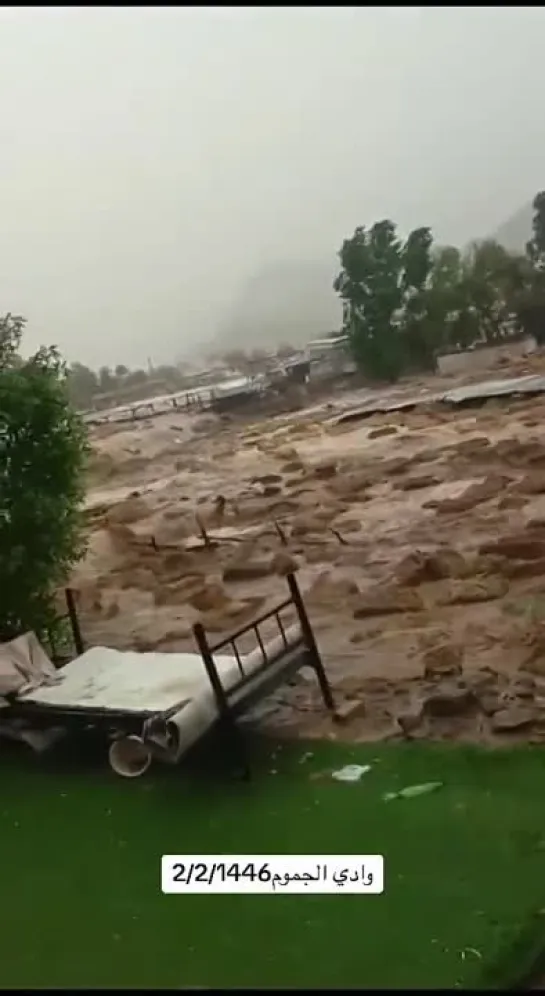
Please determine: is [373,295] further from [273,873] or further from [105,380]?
[273,873]

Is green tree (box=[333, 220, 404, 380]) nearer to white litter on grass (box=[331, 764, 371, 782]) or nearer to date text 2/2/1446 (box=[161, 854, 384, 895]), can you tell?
white litter on grass (box=[331, 764, 371, 782])

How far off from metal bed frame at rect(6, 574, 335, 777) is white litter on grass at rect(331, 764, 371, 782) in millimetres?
98

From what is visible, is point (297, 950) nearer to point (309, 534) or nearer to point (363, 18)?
point (309, 534)

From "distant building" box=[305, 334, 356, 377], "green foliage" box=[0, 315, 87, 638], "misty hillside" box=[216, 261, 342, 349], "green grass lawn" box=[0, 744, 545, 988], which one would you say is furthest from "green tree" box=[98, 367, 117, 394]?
"green grass lawn" box=[0, 744, 545, 988]

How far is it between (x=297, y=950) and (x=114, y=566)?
682 millimetres

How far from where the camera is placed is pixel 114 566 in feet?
6.55

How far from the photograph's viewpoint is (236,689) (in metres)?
1.87

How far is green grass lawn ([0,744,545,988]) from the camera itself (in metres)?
1.68

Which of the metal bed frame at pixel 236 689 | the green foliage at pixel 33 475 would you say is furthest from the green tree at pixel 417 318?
the green foliage at pixel 33 475

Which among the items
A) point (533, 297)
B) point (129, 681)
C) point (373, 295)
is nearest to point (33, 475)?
point (129, 681)

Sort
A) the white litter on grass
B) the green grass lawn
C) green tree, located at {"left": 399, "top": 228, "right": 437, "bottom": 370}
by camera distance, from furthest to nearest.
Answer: green tree, located at {"left": 399, "top": 228, "right": 437, "bottom": 370}
the white litter on grass
the green grass lawn

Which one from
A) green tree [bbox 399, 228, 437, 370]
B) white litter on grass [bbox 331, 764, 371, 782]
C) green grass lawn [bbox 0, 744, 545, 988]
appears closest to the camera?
green grass lawn [bbox 0, 744, 545, 988]

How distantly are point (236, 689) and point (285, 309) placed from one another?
0.61m

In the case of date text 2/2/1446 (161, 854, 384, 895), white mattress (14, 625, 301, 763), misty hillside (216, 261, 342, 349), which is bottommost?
date text 2/2/1446 (161, 854, 384, 895)
